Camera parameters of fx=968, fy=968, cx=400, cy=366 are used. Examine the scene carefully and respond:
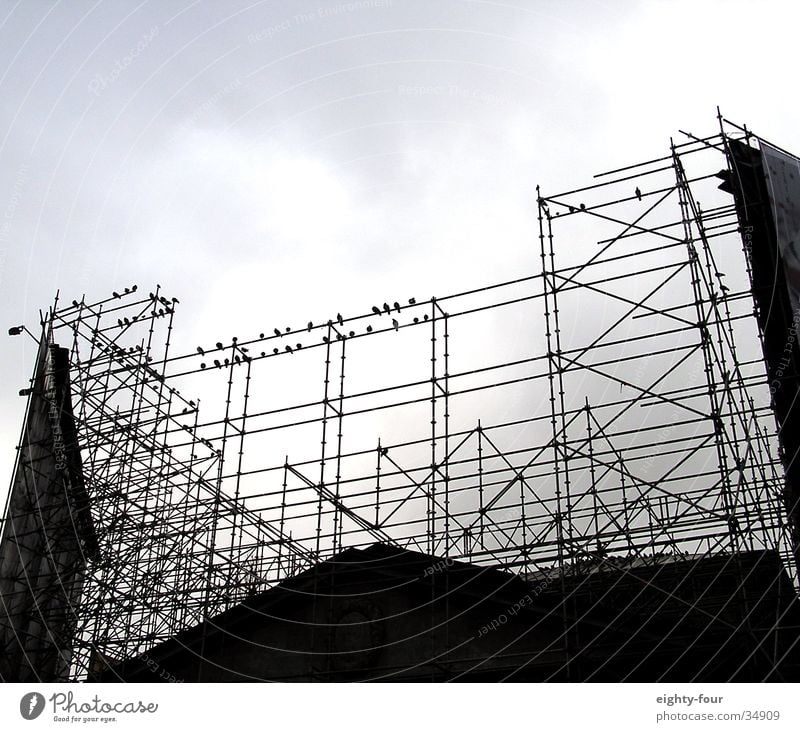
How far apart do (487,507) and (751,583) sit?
462cm

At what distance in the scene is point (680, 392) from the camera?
1777 cm

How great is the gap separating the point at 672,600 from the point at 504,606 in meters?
2.96

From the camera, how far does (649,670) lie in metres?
15.9

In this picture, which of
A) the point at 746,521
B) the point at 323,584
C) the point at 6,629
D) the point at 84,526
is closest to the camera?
the point at 746,521

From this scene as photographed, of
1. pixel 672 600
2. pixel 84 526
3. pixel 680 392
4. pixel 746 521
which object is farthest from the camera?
pixel 84 526

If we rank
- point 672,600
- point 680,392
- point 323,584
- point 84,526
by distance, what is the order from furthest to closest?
point 84,526 < point 323,584 < point 680,392 < point 672,600

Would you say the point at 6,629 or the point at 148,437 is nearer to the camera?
the point at 6,629
